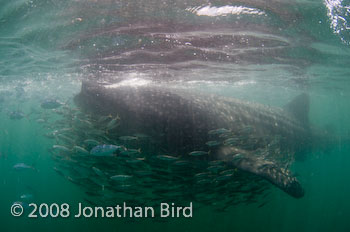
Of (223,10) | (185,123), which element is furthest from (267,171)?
(223,10)

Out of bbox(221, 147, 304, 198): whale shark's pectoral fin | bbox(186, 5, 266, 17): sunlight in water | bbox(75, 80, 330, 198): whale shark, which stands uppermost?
bbox(186, 5, 266, 17): sunlight in water

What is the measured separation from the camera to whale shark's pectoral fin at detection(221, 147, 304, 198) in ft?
20.7

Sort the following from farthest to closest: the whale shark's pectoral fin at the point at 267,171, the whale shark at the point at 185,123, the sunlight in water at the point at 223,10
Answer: the sunlight in water at the point at 223,10
the whale shark at the point at 185,123
the whale shark's pectoral fin at the point at 267,171

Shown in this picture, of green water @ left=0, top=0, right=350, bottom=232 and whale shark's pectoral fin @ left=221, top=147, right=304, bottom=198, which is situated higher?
green water @ left=0, top=0, right=350, bottom=232

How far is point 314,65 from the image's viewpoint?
48.8ft

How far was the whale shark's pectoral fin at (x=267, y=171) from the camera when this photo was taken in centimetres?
630

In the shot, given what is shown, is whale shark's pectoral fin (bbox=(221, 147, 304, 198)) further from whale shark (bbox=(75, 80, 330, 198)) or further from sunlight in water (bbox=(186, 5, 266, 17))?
sunlight in water (bbox=(186, 5, 266, 17))

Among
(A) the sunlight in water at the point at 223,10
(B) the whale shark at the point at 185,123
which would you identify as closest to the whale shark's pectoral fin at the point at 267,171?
(B) the whale shark at the point at 185,123

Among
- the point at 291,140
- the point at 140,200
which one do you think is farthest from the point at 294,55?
the point at 140,200

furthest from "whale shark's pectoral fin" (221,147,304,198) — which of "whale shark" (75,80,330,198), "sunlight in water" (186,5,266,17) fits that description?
"sunlight in water" (186,5,266,17)

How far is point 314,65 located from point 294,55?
136 inches

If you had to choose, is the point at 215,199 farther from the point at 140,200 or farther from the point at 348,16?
the point at 348,16

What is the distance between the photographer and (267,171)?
6.40 meters

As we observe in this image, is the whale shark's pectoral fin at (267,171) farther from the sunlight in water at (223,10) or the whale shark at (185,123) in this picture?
the sunlight in water at (223,10)
